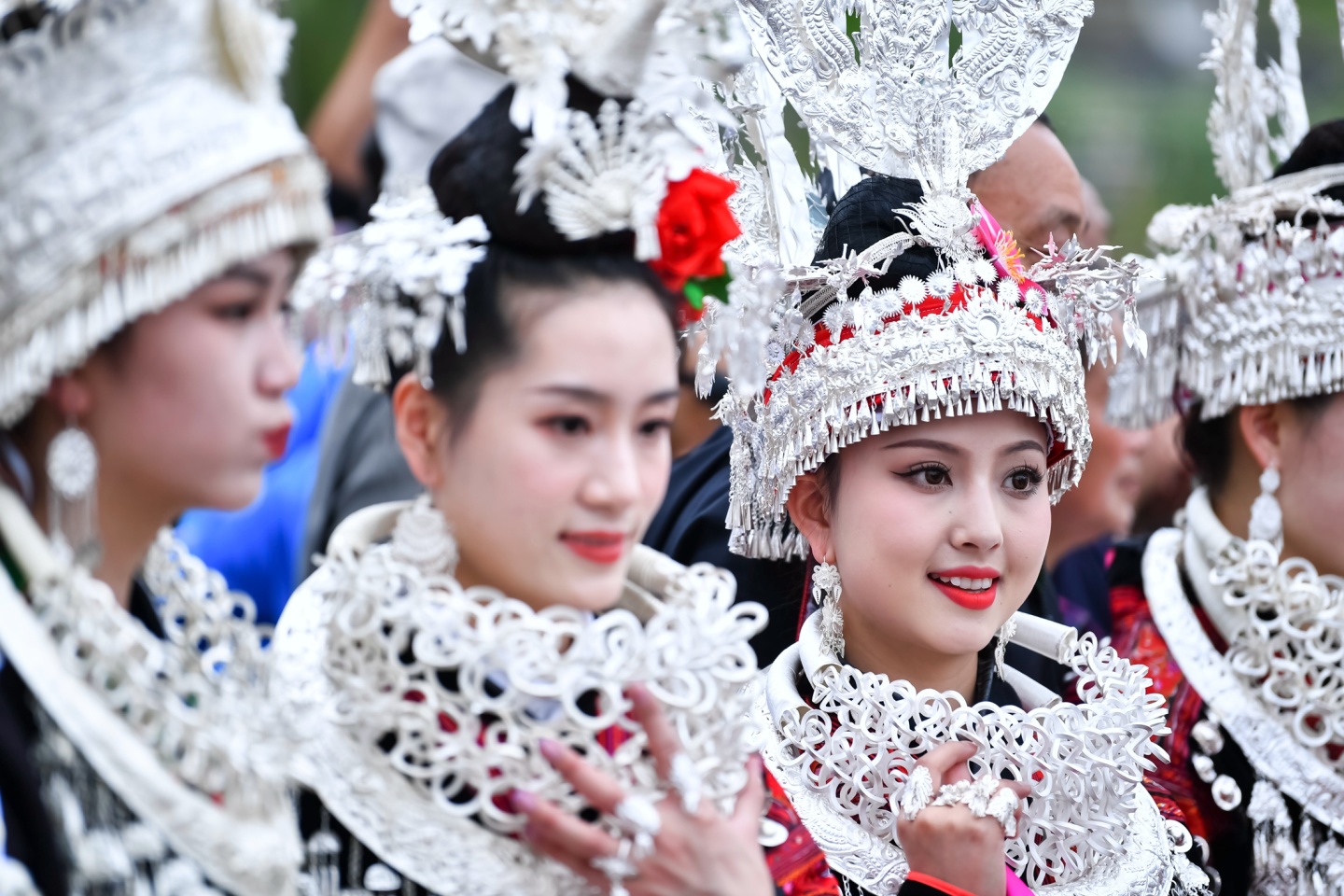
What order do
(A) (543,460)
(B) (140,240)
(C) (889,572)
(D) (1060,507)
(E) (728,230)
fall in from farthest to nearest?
(D) (1060,507) < (C) (889,572) < (E) (728,230) < (A) (543,460) < (B) (140,240)

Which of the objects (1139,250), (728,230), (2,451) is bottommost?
(2,451)

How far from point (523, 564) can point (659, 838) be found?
0.38m

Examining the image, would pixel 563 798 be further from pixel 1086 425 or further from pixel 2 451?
pixel 1086 425

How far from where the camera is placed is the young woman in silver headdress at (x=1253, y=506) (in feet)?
9.87

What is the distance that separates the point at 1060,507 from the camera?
4.53 meters

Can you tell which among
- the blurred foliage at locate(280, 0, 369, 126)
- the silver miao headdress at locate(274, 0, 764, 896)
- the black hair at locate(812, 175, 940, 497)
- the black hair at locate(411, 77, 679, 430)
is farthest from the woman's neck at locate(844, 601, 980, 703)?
the blurred foliage at locate(280, 0, 369, 126)

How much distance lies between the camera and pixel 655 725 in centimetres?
194

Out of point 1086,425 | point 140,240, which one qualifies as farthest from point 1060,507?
point 140,240

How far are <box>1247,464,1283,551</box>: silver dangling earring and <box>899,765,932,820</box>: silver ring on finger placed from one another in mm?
1032

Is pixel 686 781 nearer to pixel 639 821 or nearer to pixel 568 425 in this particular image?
pixel 639 821

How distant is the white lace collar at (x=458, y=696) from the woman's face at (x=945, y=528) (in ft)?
2.10

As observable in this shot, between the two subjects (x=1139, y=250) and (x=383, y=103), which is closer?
(x=383, y=103)

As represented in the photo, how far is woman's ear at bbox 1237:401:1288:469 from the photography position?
321 centimetres

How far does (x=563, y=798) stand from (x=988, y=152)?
1.50 m
